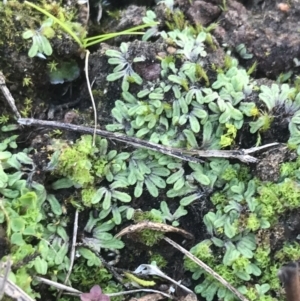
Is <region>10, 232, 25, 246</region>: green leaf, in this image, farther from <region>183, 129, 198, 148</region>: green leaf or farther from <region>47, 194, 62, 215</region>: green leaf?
<region>183, 129, 198, 148</region>: green leaf

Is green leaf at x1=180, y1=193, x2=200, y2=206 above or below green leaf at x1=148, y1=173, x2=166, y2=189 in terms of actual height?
below

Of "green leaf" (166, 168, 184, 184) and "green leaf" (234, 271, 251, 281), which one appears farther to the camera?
"green leaf" (166, 168, 184, 184)

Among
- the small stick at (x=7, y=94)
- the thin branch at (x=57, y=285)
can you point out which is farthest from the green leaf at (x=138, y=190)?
the small stick at (x=7, y=94)

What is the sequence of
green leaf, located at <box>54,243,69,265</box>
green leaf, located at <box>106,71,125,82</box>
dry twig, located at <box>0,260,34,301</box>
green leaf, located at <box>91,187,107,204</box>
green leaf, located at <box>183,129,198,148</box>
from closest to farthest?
1. dry twig, located at <box>0,260,34,301</box>
2. green leaf, located at <box>54,243,69,265</box>
3. green leaf, located at <box>91,187,107,204</box>
4. green leaf, located at <box>183,129,198,148</box>
5. green leaf, located at <box>106,71,125,82</box>

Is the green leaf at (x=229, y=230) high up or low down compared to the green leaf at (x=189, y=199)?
down

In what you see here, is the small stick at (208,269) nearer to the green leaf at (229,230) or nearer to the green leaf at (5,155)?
the green leaf at (229,230)

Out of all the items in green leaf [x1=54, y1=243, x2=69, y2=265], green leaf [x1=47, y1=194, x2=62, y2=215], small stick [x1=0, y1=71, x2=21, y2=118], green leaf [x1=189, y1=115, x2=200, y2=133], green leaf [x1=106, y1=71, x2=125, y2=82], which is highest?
green leaf [x1=106, y1=71, x2=125, y2=82]

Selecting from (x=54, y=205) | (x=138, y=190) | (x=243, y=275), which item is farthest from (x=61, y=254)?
(x=243, y=275)

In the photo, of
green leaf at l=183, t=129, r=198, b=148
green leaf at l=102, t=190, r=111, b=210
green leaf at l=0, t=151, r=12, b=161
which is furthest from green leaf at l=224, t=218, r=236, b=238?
green leaf at l=0, t=151, r=12, b=161

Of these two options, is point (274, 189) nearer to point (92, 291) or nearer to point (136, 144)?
point (136, 144)
